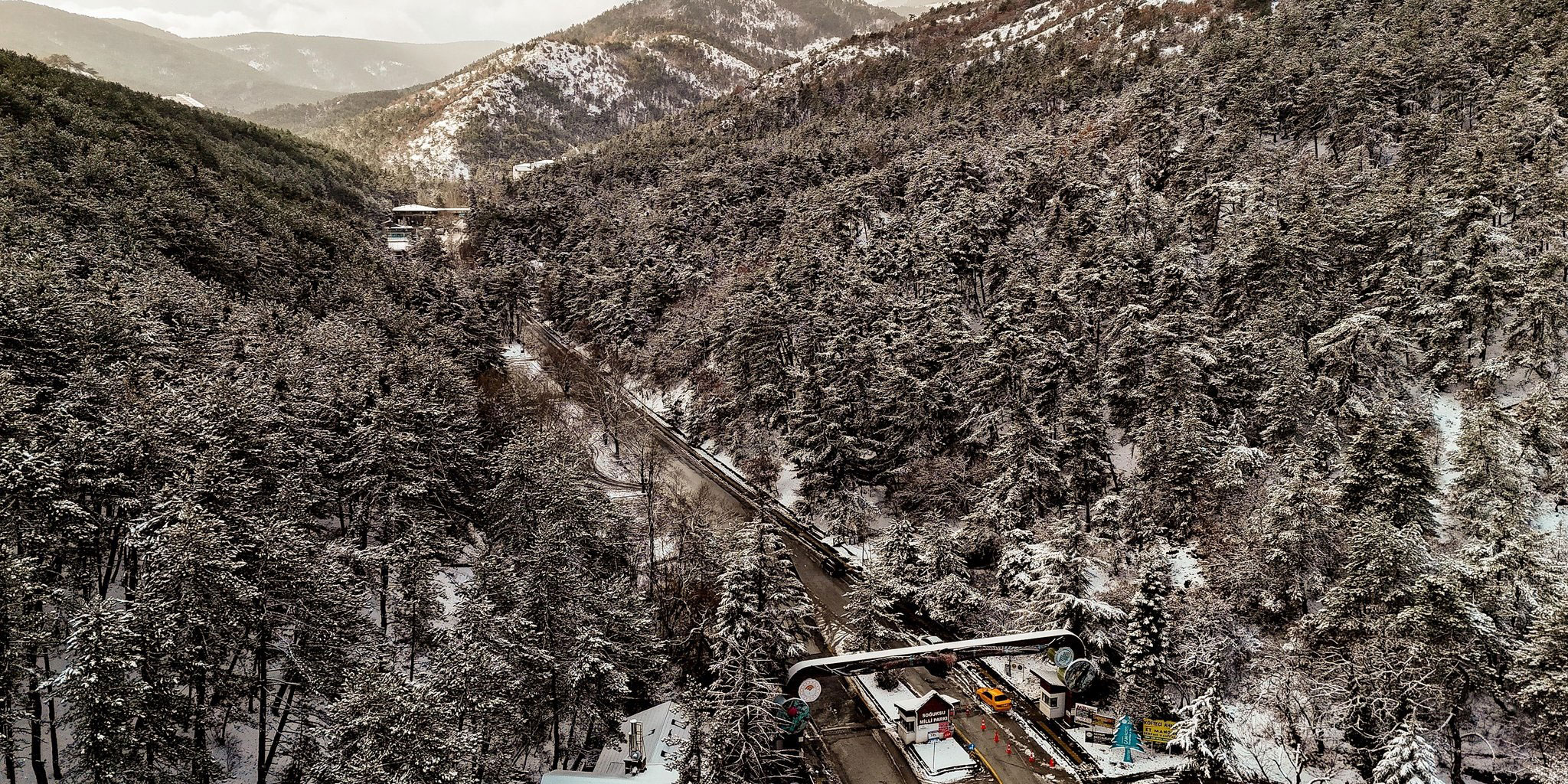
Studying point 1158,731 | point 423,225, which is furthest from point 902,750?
point 423,225

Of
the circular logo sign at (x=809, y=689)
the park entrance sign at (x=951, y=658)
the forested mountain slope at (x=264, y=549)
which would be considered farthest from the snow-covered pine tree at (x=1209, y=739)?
the forested mountain slope at (x=264, y=549)

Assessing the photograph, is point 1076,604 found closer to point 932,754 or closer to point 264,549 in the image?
point 932,754

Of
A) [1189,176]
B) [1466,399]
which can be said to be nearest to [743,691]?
[1466,399]

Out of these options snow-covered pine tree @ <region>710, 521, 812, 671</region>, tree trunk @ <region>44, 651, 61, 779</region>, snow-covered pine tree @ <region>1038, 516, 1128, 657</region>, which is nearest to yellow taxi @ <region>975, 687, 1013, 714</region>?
snow-covered pine tree @ <region>1038, 516, 1128, 657</region>

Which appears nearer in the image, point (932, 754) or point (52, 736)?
point (52, 736)

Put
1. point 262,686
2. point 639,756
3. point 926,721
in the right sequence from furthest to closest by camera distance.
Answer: point 926,721 < point 639,756 < point 262,686

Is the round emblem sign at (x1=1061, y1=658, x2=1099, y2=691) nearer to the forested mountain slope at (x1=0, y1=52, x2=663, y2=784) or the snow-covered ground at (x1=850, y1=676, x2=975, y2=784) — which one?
the snow-covered ground at (x1=850, y1=676, x2=975, y2=784)
